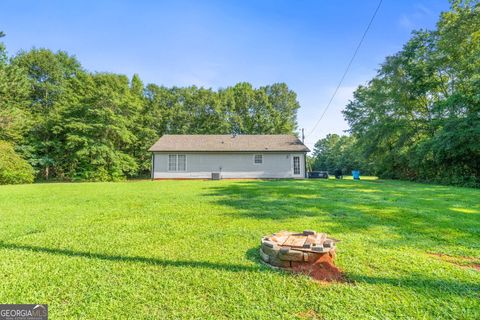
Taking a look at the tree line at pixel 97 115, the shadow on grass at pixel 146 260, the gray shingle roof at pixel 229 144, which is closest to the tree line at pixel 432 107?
the gray shingle roof at pixel 229 144

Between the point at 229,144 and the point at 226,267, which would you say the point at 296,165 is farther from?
the point at 226,267

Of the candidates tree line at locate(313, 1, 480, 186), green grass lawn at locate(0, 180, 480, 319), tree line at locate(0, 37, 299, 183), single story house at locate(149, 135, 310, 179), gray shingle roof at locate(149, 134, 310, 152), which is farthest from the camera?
tree line at locate(0, 37, 299, 183)

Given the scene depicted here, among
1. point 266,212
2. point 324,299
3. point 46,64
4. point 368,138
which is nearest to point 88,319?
point 324,299

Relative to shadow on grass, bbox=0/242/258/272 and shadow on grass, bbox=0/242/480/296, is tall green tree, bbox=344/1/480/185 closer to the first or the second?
shadow on grass, bbox=0/242/480/296

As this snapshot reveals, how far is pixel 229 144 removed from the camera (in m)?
18.4

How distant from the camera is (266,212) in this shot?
5.45m

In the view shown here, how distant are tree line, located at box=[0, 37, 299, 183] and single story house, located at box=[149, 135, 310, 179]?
531cm

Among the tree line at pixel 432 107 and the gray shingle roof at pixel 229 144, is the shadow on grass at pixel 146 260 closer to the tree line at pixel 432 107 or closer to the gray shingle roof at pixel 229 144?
the gray shingle roof at pixel 229 144

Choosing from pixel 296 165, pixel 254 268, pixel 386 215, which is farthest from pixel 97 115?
pixel 386 215

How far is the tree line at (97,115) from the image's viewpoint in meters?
17.9

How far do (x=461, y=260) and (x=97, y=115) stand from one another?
22727mm

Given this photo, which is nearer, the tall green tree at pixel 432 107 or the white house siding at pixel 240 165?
the tall green tree at pixel 432 107

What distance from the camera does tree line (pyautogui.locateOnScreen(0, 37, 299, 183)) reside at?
17.9 m

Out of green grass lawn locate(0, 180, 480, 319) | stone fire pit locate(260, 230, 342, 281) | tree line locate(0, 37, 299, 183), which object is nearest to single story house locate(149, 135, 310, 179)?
tree line locate(0, 37, 299, 183)
